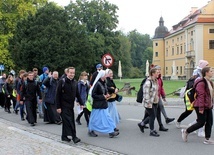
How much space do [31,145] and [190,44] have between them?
71.9 m

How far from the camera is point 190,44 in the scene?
7812 cm

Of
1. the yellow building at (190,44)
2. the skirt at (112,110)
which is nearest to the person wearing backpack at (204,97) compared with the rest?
the skirt at (112,110)

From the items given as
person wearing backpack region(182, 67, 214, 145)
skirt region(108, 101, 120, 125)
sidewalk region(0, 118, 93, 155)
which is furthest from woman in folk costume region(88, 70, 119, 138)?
person wearing backpack region(182, 67, 214, 145)

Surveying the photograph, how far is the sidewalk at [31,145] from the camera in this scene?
8.30m

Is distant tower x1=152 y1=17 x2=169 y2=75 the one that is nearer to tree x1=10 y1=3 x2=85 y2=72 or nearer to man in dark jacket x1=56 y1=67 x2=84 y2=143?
tree x1=10 y1=3 x2=85 y2=72

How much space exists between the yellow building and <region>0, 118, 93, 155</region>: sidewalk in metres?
65.9

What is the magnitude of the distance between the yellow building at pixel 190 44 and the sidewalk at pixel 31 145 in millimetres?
65854

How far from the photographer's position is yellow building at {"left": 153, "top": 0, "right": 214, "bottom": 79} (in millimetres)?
73438

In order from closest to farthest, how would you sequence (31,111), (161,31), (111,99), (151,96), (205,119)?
(205,119)
(151,96)
(111,99)
(31,111)
(161,31)

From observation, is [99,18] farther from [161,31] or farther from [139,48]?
[139,48]

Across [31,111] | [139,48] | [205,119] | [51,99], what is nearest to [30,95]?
[31,111]

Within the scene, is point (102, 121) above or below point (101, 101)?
below

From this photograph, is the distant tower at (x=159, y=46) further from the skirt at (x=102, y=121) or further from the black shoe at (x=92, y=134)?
the skirt at (x=102, y=121)

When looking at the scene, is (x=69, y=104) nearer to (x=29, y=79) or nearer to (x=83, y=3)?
(x=29, y=79)
